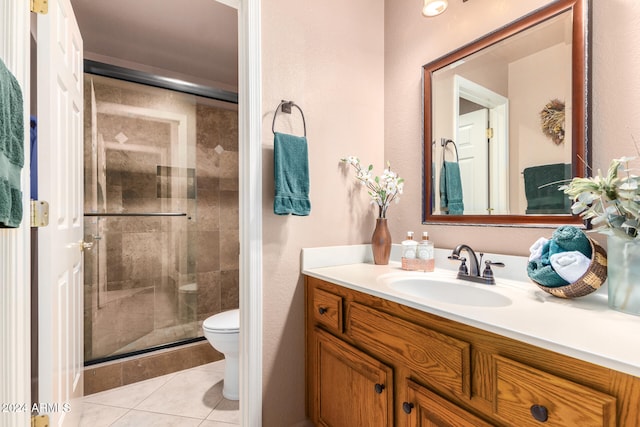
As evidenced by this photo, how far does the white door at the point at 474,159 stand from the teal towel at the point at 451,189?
0.02 m

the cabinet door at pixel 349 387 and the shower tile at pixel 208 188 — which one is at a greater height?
the shower tile at pixel 208 188

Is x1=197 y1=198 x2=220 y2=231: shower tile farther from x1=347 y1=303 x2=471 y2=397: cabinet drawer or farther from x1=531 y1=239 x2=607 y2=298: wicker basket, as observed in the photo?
x1=531 y1=239 x2=607 y2=298: wicker basket

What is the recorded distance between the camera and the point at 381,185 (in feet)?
5.32

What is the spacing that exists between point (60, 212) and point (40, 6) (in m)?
0.75

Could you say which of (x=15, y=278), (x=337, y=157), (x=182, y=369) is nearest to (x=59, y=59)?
(x=15, y=278)

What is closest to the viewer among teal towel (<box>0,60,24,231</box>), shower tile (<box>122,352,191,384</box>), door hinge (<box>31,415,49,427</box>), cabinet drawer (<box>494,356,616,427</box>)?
cabinet drawer (<box>494,356,616,427</box>)

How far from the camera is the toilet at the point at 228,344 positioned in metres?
1.81

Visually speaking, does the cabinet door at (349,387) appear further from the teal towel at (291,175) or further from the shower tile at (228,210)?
the shower tile at (228,210)

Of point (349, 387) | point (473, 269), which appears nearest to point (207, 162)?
point (349, 387)

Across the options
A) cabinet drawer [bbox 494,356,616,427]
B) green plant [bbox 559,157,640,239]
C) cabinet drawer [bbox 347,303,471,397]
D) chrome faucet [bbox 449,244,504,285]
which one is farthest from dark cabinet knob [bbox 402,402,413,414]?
green plant [bbox 559,157,640,239]

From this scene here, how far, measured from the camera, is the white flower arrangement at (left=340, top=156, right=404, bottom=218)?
160 cm

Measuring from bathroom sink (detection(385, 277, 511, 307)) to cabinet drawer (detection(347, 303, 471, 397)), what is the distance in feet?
0.61

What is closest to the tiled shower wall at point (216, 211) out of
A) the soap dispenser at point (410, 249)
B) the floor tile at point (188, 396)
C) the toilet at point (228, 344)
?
the floor tile at point (188, 396)

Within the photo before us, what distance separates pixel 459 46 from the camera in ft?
4.74
